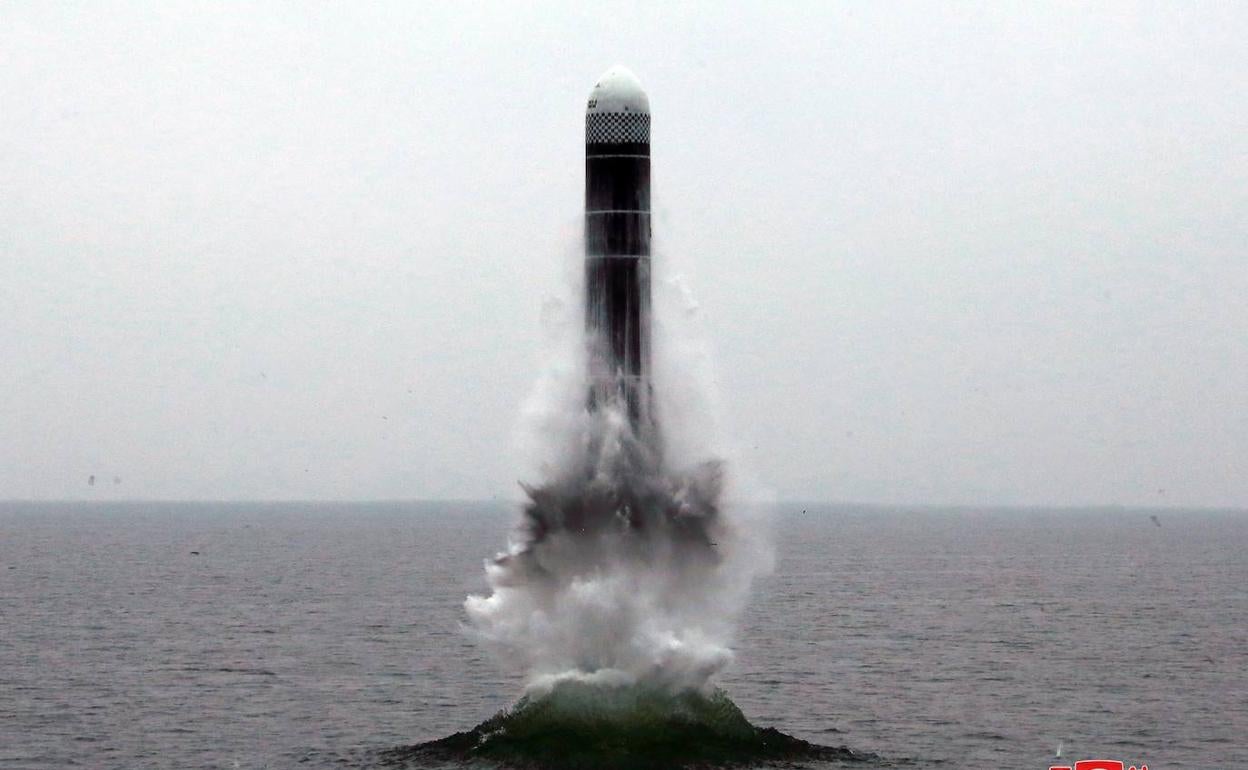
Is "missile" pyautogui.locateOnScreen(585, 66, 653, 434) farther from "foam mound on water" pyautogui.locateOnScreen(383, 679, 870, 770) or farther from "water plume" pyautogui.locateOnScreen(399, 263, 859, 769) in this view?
"foam mound on water" pyautogui.locateOnScreen(383, 679, 870, 770)

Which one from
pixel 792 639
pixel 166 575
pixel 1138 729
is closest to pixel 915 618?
pixel 792 639

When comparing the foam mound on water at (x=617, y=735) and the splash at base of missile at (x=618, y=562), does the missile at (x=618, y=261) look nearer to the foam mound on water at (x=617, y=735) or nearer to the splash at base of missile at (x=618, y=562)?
the splash at base of missile at (x=618, y=562)

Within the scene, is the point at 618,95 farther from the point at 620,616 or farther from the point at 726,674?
the point at 726,674

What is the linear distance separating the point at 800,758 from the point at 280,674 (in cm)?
3573

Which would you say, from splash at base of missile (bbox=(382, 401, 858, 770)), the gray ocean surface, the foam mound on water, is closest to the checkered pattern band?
splash at base of missile (bbox=(382, 401, 858, 770))

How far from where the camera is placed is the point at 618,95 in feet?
179

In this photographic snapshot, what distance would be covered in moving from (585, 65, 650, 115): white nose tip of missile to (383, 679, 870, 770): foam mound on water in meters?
19.8

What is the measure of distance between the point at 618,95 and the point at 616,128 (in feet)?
4.02

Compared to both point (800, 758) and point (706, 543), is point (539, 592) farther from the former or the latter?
point (800, 758)

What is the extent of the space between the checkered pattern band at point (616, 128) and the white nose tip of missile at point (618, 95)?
0.64 feet

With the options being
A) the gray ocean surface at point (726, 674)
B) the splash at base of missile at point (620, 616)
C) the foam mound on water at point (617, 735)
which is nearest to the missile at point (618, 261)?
the splash at base of missile at point (620, 616)

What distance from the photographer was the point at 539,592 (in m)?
52.7

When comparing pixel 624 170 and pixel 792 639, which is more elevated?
pixel 624 170

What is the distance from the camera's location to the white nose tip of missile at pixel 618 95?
5462cm
